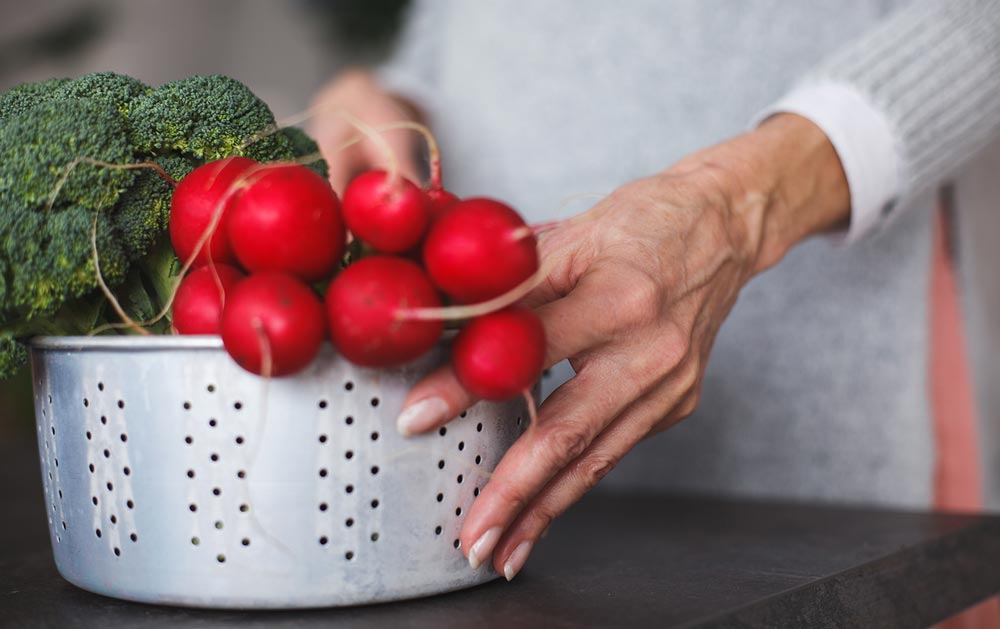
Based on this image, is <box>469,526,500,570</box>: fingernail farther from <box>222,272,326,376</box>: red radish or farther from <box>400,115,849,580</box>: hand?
<box>222,272,326,376</box>: red radish

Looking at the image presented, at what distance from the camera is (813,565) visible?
2.22 ft

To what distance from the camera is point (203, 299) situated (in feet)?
1.74

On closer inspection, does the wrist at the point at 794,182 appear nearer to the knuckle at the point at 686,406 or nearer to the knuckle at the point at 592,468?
the knuckle at the point at 686,406

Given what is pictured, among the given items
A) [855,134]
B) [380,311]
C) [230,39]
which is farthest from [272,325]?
[230,39]

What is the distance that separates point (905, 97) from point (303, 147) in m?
0.62

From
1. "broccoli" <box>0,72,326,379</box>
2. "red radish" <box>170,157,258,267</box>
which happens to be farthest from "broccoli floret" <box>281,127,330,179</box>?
"red radish" <box>170,157,258,267</box>

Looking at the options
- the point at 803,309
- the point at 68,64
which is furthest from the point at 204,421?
the point at 68,64

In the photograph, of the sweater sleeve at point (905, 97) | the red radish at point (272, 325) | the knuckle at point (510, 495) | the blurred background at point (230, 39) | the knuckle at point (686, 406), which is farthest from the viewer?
the blurred background at point (230, 39)

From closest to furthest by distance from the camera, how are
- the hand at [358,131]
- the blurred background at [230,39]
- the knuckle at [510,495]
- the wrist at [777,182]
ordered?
the knuckle at [510,495] < the wrist at [777,182] < the hand at [358,131] < the blurred background at [230,39]

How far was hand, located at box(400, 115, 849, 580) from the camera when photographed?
1.85 ft

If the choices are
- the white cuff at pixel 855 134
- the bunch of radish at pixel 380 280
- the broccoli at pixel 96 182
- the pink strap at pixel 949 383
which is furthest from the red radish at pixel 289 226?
the pink strap at pixel 949 383

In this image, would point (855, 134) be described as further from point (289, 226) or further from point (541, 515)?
point (289, 226)

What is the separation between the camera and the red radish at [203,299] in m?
0.53

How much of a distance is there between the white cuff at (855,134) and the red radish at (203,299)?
2.03 ft
